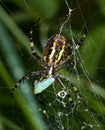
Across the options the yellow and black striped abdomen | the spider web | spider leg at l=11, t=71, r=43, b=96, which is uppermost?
the yellow and black striped abdomen

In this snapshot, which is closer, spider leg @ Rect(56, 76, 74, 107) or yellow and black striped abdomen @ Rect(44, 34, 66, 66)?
yellow and black striped abdomen @ Rect(44, 34, 66, 66)

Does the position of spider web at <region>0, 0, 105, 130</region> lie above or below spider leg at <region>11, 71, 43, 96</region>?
below

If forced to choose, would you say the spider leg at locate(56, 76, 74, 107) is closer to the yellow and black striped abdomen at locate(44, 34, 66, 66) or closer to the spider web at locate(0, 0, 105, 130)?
the spider web at locate(0, 0, 105, 130)

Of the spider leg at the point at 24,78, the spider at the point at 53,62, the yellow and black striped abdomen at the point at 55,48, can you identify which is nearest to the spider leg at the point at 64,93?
the spider at the point at 53,62

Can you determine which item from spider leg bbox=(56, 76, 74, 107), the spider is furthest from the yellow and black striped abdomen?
spider leg bbox=(56, 76, 74, 107)

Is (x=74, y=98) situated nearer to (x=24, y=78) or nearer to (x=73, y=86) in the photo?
(x=73, y=86)

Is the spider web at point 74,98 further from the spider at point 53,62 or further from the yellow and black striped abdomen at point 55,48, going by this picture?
the yellow and black striped abdomen at point 55,48
